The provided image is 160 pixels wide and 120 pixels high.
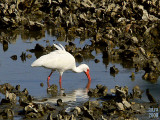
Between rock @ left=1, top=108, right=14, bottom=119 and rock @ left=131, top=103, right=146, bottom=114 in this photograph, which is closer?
rock @ left=1, top=108, right=14, bottom=119

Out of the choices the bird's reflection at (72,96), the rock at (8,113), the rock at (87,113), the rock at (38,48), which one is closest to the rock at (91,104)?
the rock at (87,113)

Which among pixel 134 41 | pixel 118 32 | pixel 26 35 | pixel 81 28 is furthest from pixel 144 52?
pixel 26 35

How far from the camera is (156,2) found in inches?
876

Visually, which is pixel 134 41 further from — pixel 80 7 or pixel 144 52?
pixel 80 7

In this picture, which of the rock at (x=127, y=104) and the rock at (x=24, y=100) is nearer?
the rock at (x=127, y=104)

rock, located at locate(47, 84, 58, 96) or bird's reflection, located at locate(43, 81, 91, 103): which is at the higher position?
rock, located at locate(47, 84, 58, 96)

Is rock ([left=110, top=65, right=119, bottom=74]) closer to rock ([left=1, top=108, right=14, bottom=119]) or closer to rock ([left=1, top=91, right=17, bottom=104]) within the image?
rock ([left=1, top=91, right=17, bottom=104])

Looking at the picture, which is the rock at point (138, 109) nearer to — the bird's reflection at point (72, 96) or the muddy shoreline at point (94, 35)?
the muddy shoreline at point (94, 35)

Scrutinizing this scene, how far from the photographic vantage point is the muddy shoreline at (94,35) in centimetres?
1076

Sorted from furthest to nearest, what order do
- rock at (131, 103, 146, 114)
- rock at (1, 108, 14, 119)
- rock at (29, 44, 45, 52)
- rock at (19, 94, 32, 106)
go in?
rock at (29, 44, 45, 52), rock at (19, 94, 32, 106), rock at (131, 103, 146, 114), rock at (1, 108, 14, 119)

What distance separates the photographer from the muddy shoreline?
1076cm

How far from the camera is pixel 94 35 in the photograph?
19078 millimetres

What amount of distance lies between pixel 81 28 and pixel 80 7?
269 cm

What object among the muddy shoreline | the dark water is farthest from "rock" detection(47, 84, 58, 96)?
the muddy shoreline
